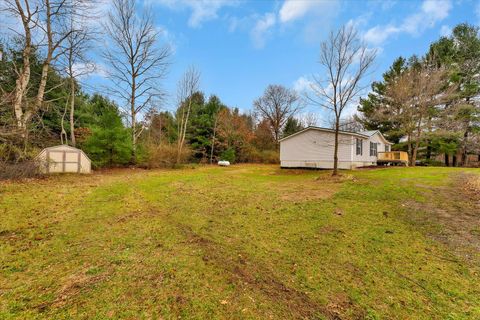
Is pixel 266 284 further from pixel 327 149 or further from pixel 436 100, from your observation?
pixel 436 100

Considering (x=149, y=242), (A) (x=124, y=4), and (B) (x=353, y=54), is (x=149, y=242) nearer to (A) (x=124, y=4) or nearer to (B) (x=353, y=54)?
(B) (x=353, y=54)

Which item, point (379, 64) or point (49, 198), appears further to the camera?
point (379, 64)

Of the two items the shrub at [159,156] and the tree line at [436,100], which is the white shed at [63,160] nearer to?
the shrub at [159,156]

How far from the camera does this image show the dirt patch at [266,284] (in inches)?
91.7

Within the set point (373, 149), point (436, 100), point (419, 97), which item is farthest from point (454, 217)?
point (436, 100)

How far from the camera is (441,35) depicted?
22766 mm

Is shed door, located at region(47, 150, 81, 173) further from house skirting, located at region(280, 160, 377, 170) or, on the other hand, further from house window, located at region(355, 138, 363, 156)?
house window, located at region(355, 138, 363, 156)

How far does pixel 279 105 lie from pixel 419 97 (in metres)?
19.1

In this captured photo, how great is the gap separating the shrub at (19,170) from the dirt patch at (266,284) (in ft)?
33.7

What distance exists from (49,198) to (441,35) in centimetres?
3447

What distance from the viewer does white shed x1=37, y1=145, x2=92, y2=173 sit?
11514 millimetres

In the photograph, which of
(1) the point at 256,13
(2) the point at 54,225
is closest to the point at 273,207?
(2) the point at 54,225

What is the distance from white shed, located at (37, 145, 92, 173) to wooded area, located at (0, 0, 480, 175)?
71cm

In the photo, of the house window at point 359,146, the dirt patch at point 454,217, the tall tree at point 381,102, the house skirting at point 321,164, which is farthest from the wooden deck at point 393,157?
the dirt patch at point 454,217
